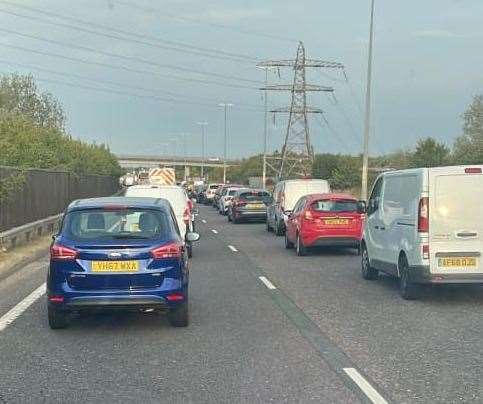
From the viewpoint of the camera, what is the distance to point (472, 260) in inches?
450

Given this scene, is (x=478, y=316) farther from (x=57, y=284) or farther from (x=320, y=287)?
(x=57, y=284)

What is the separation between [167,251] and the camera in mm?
9078

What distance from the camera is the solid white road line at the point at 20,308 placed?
9.84 m

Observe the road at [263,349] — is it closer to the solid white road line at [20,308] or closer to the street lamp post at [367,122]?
the solid white road line at [20,308]

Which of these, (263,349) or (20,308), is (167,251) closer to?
(263,349)

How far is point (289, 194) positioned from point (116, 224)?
56.1 ft

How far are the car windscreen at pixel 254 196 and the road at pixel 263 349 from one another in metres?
21.0

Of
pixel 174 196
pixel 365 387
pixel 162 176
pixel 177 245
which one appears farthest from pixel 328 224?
pixel 162 176

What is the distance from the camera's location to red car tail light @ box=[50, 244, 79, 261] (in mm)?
8938

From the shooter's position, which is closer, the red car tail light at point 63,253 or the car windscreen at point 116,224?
the red car tail light at point 63,253

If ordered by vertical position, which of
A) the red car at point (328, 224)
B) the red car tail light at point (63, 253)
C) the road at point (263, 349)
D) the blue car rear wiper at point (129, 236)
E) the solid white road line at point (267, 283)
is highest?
the blue car rear wiper at point (129, 236)

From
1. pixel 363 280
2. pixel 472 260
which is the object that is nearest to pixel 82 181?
pixel 363 280

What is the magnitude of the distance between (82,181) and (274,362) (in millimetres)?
37557

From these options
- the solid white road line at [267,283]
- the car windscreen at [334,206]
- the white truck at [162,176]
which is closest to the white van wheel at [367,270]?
the solid white road line at [267,283]
